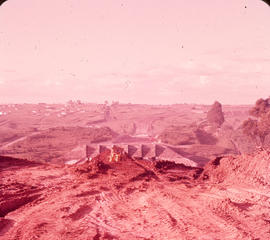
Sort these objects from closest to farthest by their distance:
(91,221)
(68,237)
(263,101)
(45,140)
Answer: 1. (68,237)
2. (91,221)
3. (263,101)
4. (45,140)

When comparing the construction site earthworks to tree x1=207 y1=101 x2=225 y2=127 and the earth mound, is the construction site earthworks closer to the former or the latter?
the earth mound

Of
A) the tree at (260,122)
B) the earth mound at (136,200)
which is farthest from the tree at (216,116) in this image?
the earth mound at (136,200)

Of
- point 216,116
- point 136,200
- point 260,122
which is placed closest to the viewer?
point 136,200

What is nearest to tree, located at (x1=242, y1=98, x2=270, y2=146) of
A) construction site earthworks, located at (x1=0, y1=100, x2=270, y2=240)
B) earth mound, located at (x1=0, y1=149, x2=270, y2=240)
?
earth mound, located at (x1=0, y1=149, x2=270, y2=240)

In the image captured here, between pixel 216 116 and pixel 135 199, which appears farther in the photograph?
pixel 216 116

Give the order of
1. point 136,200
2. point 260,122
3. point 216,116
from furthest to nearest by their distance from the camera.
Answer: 1. point 216,116
2. point 260,122
3. point 136,200

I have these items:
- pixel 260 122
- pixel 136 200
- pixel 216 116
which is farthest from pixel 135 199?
pixel 216 116

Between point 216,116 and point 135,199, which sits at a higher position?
point 216,116

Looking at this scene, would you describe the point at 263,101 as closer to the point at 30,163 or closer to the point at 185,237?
the point at 30,163

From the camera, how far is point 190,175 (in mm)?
8492

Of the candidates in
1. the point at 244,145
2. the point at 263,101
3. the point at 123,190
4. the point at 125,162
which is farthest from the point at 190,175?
the point at 244,145

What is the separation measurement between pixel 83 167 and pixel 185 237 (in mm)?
4939

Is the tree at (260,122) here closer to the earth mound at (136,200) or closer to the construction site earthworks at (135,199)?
the earth mound at (136,200)

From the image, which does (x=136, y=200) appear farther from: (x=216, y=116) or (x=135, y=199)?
(x=216, y=116)
